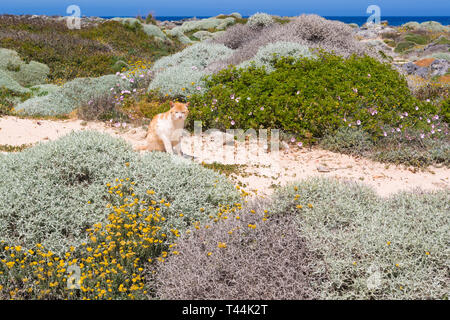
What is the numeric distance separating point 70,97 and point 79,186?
22.3 feet

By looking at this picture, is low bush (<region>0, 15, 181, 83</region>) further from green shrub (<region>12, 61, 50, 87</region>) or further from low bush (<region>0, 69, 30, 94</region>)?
low bush (<region>0, 69, 30, 94</region>)

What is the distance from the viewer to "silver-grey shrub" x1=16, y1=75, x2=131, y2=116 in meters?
9.80

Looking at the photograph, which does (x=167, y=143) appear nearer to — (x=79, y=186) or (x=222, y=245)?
(x=79, y=186)

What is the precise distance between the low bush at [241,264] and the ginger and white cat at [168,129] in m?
2.63

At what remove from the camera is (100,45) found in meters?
17.9

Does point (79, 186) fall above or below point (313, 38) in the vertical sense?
below

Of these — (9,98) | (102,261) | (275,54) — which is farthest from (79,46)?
(102,261)

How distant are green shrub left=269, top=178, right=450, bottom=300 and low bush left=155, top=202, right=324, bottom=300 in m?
0.15

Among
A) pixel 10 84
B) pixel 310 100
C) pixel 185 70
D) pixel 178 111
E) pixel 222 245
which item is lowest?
pixel 222 245

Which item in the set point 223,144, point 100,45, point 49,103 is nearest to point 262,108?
point 223,144

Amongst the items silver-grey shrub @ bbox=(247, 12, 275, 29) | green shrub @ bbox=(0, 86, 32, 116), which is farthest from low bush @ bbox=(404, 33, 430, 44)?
green shrub @ bbox=(0, 86, 32, 116)

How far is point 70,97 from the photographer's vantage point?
10375 millimetres

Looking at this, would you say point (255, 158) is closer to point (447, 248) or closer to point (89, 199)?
point (89, 199)

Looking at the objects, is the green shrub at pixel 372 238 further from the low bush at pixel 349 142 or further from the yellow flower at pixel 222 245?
the low bush at pixel 349 142
